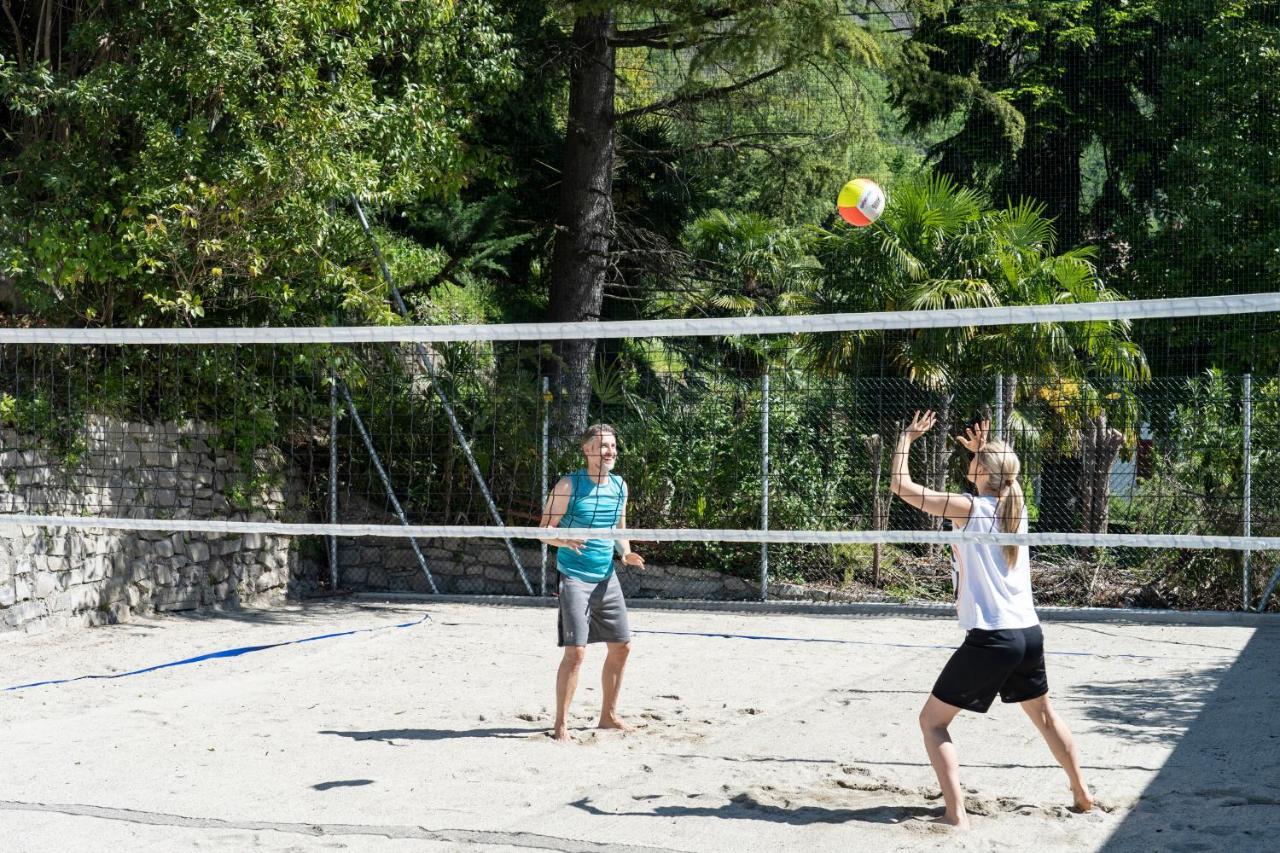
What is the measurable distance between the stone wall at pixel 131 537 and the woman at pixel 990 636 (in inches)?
297

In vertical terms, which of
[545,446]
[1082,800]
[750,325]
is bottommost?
[1082,800]

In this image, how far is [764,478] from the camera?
493 inches

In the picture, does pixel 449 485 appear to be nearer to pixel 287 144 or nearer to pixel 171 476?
pixel 171 476

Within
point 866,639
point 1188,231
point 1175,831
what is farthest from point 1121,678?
point 1188,231

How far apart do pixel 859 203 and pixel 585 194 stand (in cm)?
575

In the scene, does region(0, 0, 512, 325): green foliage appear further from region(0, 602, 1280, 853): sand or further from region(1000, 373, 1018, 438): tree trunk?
region(1000, 373, 1018, 438): tree trunk

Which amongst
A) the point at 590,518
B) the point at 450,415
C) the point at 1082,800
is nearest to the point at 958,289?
the point at 450,415

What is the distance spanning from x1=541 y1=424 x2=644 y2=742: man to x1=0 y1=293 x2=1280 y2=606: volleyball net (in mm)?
4482

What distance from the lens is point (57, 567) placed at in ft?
34.4

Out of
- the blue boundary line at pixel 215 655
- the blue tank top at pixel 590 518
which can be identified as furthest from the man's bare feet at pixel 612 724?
the blue boundary line at pixel 215 655

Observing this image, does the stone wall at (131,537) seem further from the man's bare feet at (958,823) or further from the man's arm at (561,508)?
the man's bare feet at (958,823)

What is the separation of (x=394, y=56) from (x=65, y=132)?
2958mm

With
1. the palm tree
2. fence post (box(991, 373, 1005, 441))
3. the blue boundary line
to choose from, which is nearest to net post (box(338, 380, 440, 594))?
the blue boundary line

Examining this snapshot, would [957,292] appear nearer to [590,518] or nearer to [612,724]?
[590,518]
